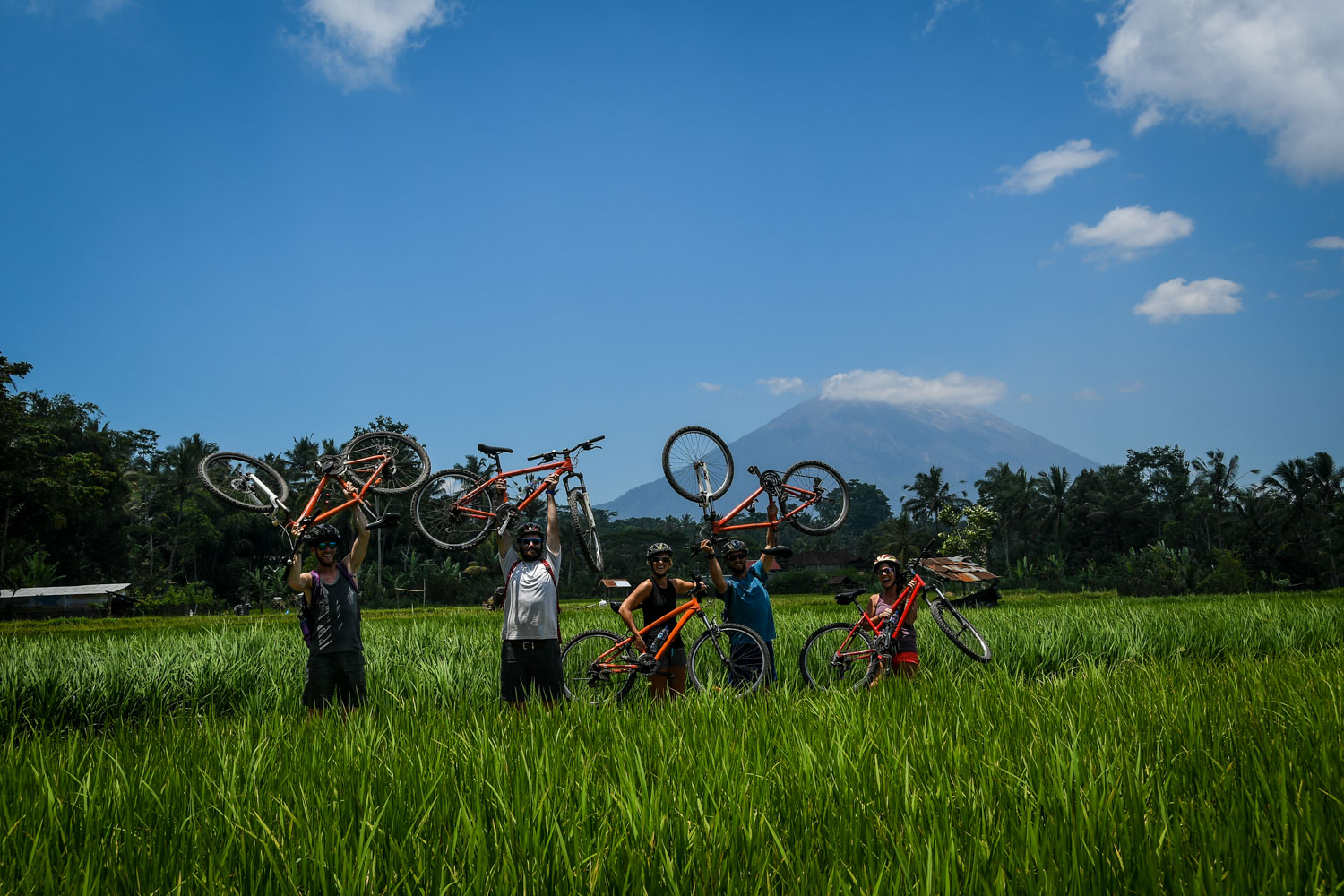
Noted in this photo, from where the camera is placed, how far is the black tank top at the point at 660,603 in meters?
7.29

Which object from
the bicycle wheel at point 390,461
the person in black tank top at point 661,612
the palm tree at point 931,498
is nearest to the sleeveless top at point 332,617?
the person in black tank top at point 661,612

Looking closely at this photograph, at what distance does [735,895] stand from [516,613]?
408 centimetres

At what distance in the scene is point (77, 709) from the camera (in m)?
7.90

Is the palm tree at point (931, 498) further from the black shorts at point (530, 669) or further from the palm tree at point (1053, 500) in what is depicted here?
the black shorts at point (530, 669)

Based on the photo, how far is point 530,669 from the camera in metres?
6.08

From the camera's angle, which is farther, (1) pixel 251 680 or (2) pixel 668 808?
(1) pixel 251 680

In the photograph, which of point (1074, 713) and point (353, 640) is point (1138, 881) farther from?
point (353, 640)

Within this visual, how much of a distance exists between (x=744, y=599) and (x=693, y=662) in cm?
76

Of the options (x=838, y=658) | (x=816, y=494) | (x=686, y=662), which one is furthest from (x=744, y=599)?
(x=816, y=494)

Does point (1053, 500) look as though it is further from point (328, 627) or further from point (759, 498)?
point (328, 627)

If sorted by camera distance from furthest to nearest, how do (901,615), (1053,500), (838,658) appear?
(1053,500), (838,658), (901,615)

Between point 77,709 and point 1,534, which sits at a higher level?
point 1,534

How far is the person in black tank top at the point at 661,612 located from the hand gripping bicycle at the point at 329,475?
12.1 feet

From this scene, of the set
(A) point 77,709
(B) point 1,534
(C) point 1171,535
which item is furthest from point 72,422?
(C) point 1171,535
